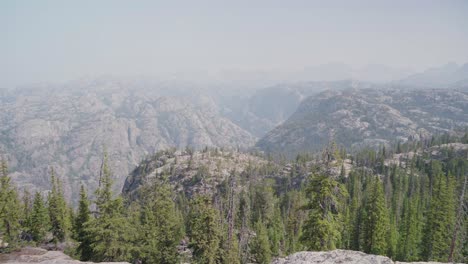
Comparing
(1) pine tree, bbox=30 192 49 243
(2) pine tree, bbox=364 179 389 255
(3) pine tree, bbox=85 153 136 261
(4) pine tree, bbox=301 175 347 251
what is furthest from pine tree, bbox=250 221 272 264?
(1) pine tree, bbox=30 192 49 243

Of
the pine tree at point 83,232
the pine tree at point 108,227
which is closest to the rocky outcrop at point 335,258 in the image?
the pine tree at point 108,227

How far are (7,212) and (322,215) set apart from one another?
51536 millimetres

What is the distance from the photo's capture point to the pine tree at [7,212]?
5141 centimetres

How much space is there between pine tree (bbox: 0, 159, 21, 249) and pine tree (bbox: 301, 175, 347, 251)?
151 ft

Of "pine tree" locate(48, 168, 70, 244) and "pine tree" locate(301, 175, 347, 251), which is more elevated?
"pine tree" locate(301, 175, 347, 251)

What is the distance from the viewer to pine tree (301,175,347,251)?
33656mm

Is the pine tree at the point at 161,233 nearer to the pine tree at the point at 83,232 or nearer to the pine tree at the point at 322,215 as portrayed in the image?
the pine tree at the point at 83,232

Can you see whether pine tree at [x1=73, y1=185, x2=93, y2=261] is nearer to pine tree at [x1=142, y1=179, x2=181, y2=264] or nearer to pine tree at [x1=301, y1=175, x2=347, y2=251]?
pine tree at [x1=142, y1=179, x2=181, y2=264]

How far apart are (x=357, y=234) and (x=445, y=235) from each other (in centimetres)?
2086

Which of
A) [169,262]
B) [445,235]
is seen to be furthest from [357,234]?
[169,262]

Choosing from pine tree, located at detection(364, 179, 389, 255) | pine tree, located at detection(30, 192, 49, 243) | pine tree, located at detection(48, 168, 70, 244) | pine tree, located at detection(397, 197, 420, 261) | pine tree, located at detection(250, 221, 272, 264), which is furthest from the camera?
pine tree, located at detection(250, 221, 272, 264)

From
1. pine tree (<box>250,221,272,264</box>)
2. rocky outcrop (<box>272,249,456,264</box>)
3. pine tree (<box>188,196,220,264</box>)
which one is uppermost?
rocky outcrop (<box>272,249,456,264</box>)

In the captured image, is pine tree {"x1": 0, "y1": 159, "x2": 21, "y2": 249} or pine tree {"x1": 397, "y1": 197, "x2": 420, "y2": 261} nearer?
pine tree {"x1": 0, "y1": 159, "x2": 21, "y2": 249}

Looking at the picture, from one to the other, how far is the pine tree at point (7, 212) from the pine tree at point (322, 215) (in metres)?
46.0
